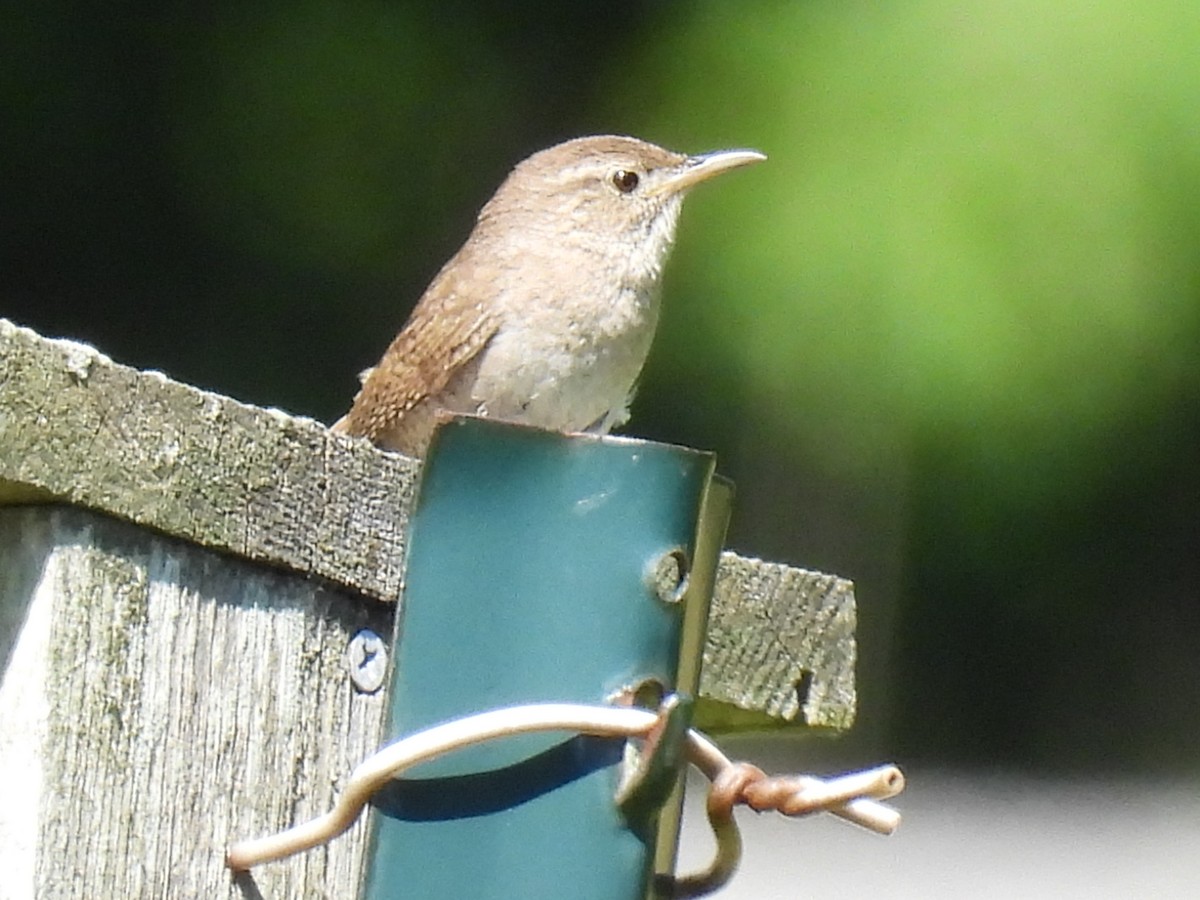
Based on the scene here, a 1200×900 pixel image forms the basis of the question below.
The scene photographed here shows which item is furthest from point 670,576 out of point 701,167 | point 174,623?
point 701,167

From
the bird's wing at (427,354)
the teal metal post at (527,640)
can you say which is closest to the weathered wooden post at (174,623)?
the teal metal post at (527,640)

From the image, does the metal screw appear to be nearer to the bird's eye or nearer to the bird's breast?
the bird's breast

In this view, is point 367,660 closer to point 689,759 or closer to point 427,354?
point 689,759

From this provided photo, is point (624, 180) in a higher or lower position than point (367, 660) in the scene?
higher

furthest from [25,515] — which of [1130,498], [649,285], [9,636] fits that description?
[1130,498]

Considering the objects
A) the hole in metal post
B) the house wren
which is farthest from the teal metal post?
the house wren

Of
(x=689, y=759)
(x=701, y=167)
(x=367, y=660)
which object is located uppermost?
(x=701, y=167)
